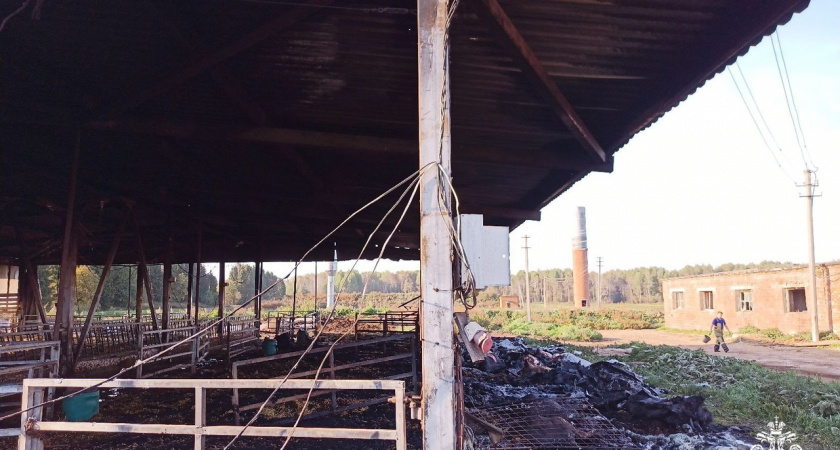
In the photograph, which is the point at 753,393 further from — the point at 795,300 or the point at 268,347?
the point at 795,300

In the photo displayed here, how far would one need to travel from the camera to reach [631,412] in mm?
8242

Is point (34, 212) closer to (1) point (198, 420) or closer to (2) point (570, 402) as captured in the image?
(1) point (198, 420)

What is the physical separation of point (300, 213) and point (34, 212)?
7.14 meters

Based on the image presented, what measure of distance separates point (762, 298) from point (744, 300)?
1745mm

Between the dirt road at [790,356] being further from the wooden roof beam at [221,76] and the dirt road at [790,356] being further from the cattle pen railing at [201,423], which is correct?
the wooden roof beam at [221,76]

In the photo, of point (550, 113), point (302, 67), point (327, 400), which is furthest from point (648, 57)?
point (327, 400)

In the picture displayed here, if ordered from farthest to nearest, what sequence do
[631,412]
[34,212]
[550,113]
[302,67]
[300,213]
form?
[34,212], [300,213], [631,412], [550,113], [302,67]

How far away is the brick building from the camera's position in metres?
25.6

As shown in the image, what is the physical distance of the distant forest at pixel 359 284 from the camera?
47.0m

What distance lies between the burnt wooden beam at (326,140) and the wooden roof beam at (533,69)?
539 mm

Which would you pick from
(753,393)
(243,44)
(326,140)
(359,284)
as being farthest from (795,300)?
(359,284)

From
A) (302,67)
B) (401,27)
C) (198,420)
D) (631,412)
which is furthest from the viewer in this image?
(631,412)

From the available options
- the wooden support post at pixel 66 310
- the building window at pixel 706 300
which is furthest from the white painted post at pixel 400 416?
the building window at pixel 706 300

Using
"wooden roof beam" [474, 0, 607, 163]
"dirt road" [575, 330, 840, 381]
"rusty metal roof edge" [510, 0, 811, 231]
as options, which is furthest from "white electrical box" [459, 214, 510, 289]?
"dirt road" [575, 330, 840, 381]
